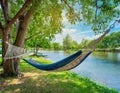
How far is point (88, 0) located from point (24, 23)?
2.18m

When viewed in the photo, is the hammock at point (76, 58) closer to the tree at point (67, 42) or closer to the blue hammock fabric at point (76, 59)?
the blue hammock fabric at point (76, 59)

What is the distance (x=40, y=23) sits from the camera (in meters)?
12.2

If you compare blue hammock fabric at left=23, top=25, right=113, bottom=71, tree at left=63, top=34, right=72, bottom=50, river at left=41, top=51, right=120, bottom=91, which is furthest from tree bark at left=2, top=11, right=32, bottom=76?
tree at left=63, top=34, right=72, bottom=50

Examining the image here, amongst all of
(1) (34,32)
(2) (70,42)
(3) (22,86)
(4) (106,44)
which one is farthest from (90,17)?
(2) (70,42)

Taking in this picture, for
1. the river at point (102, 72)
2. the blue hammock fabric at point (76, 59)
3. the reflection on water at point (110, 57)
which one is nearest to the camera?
the blue hammock fabric at point (76, 59)

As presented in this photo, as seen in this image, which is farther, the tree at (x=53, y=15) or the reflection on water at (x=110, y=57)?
the reflection on water at (x=110, y=57)

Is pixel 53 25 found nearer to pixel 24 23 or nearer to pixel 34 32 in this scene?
pixel 24 23

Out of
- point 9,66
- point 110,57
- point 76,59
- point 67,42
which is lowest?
point 110,57

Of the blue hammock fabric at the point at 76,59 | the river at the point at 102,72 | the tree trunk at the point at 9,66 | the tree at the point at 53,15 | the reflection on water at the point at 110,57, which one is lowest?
the river at the point at 102,72

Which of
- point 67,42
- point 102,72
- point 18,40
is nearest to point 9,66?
point 18,40

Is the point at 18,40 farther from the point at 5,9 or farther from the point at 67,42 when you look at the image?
the point at 67,42

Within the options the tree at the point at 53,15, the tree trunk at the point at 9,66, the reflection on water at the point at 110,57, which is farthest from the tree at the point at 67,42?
the tree trunk at the point at 9,66

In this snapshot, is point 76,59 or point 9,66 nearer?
point 76,59

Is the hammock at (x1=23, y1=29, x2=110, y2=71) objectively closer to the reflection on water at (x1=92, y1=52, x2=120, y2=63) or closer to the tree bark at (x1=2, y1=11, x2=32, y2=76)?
the tree bark at (x1=2, y1=11, x2=32, y2=76)
